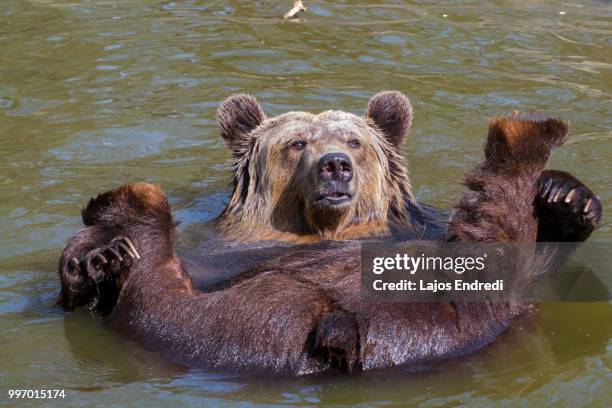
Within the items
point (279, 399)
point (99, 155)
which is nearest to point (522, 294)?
point (279, 399)

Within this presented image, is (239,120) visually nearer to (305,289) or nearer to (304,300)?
(305,289)

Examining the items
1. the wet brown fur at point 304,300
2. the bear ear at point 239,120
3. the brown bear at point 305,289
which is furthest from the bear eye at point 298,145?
the wet brown fur at point 304,300

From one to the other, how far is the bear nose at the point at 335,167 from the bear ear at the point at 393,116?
1.33m

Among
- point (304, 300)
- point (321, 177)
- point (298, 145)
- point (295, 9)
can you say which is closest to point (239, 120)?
point (298, 145)

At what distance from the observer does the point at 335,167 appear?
8703mm

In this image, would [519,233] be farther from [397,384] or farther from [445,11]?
[445,11]

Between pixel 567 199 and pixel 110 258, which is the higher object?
pixel 567 199

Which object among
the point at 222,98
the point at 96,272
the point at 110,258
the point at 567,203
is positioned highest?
the point at 567,203

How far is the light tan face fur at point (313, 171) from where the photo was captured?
29.3ft

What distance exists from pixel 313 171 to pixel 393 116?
4.43 feet

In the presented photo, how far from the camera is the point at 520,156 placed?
7.41 metres

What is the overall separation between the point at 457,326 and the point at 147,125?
6540 mm

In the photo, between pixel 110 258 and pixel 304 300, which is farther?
pixel 110 258

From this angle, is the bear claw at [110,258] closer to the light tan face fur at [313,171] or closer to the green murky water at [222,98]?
the green murky water at [222,98]
